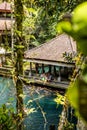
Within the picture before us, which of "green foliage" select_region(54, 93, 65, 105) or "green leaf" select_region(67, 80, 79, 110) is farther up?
"green leaf" select_region(67, 80, 79, 110)

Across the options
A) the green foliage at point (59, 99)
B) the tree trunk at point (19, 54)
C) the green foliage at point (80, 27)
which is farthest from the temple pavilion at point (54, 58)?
the green foliage at point (80, 27)

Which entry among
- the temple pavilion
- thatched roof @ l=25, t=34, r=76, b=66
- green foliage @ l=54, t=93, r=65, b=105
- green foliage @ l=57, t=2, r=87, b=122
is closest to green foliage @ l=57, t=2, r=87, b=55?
green foliage @ l=57, t=2, r=87, b=122

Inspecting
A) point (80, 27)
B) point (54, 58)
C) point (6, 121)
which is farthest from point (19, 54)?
point (54, 58)

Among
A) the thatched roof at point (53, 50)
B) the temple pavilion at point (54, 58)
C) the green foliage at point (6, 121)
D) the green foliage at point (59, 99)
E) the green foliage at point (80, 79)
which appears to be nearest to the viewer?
the green foliage at point (80, 79)

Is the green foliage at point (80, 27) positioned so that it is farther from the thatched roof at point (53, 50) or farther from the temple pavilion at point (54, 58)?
the thatched roof at point (53, 50)

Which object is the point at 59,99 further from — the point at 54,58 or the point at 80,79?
the point at 54,58

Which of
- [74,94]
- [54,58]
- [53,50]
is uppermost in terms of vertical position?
[74,94]

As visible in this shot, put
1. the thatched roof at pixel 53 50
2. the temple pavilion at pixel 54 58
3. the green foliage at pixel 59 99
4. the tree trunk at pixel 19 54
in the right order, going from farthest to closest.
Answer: the thatched roof at pixel 53 50
the temple pavilion at pixel 54 58
the tree trunk at pixel 19 54
the green foliage at pixel 59 99

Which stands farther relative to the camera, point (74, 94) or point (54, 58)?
point (54, 58)

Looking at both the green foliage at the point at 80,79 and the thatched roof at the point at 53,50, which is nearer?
the green foliage at the point at 80,79

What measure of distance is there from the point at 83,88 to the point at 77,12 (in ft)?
0.19

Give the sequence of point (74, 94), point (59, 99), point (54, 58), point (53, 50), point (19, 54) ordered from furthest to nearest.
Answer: point (53, 50) → point (54, 58) → point (19, 54) → point (59, 99) → point (74, 94)

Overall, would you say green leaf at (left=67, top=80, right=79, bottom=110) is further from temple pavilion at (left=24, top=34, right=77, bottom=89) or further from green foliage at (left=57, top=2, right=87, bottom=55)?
temple pavilion at (left=24, top=34, right=77, bottom=89)

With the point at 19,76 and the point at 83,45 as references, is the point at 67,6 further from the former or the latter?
the point at 83,45
